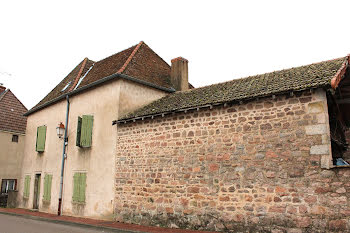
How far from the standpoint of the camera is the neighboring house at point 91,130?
11758mm

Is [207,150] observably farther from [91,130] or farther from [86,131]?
[86,131]

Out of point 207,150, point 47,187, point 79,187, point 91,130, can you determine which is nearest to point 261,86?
point 207,150

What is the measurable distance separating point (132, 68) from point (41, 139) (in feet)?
23.7

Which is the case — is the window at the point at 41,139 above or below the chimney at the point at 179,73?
below

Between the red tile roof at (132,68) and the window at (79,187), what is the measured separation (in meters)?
4.15

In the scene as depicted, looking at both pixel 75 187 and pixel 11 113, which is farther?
pixel 11 113

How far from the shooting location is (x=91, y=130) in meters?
12.7

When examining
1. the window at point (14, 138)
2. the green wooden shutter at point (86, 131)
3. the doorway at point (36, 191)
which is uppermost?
→ the window at point (14, 138)

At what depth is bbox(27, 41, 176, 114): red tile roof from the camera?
1305 centimetres

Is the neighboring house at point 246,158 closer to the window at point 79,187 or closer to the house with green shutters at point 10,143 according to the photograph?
the window at point 79,187

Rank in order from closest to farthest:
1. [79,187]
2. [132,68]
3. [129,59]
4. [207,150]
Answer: [207,150], [79,187], [132,68], [129,59]

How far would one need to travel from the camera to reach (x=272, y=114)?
25.8ft

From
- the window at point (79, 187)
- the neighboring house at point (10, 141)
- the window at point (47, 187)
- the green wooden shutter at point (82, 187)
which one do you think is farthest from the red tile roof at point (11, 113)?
the green wooden shutter at point (82, 187)

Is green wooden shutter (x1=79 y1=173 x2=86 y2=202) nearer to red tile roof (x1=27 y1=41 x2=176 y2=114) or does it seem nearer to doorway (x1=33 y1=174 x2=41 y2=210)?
red tile roof (x1=27 y1=41 x2=176 y2=114)
